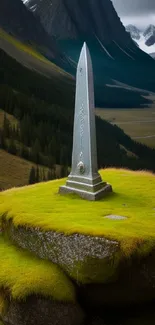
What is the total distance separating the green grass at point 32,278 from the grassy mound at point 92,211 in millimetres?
1229

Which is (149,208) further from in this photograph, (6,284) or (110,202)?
(6,284)

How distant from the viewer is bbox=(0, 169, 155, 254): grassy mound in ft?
45.1

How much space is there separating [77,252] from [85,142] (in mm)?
5947

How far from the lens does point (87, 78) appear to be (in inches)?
718

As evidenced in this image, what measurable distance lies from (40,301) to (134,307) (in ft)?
10.7

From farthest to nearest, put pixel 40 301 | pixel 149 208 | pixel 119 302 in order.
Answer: pixel 149 208
pixel 119 302
pixel 40 301

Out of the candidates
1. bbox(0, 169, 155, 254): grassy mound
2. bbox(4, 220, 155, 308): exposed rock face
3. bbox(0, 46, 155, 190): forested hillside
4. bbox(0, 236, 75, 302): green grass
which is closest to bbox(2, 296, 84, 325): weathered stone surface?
bbox(0, 236, 75, 302): green grass

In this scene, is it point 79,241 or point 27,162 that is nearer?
point 79,241

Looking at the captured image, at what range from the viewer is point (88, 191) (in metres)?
18.4

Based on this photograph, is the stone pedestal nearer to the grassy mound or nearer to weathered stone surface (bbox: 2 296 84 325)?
the grassy mound

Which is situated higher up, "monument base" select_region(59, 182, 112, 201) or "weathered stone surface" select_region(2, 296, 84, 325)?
"monument base" select_region(59, 182, 112, 201)

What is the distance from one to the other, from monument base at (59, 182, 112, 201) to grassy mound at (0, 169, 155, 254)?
0.28 m

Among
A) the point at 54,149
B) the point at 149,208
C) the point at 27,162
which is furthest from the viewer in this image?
the point at 54,149

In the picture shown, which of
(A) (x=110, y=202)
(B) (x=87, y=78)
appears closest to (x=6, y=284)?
(A) (x=110, y=202)
